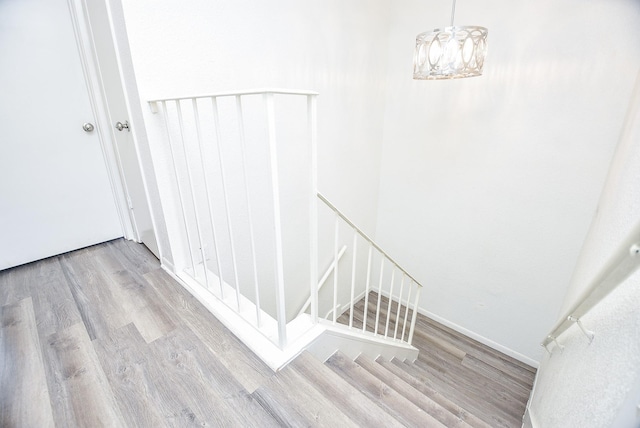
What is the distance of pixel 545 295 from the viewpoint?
2420 mm

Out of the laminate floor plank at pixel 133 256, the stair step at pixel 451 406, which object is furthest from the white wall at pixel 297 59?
the stair step at pixel 451 406

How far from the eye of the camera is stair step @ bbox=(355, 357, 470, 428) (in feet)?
4.42

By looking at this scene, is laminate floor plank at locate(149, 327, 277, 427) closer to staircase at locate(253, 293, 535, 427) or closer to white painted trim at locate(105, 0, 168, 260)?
staircase at locate(253, 293, 535, 427)

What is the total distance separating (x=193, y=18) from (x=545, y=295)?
10.5 ft

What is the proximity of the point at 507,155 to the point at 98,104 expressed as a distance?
2964mm

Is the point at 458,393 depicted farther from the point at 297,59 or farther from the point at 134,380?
the point at 297,59

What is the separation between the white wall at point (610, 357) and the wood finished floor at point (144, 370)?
483mm

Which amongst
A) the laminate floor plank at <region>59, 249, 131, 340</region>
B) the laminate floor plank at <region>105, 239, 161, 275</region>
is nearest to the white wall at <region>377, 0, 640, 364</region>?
the laminate floor plank at <region>105, 239, 161, 275</region>

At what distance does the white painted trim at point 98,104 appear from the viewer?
1.61m

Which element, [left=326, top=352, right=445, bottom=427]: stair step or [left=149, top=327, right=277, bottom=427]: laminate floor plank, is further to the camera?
[left=326, top=352, right=445, bottom=427]: stair step

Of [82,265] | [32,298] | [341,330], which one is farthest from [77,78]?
[341,330]

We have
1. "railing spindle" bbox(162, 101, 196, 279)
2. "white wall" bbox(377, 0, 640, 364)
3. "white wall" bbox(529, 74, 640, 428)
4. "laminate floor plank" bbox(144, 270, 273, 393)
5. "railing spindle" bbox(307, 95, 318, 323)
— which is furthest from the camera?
"white wall" bbox(377, 0, 640, 364)

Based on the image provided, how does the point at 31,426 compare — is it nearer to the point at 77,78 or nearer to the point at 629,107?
the point at 77,78

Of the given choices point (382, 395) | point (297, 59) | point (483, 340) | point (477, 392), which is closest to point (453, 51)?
point (297, 59)
